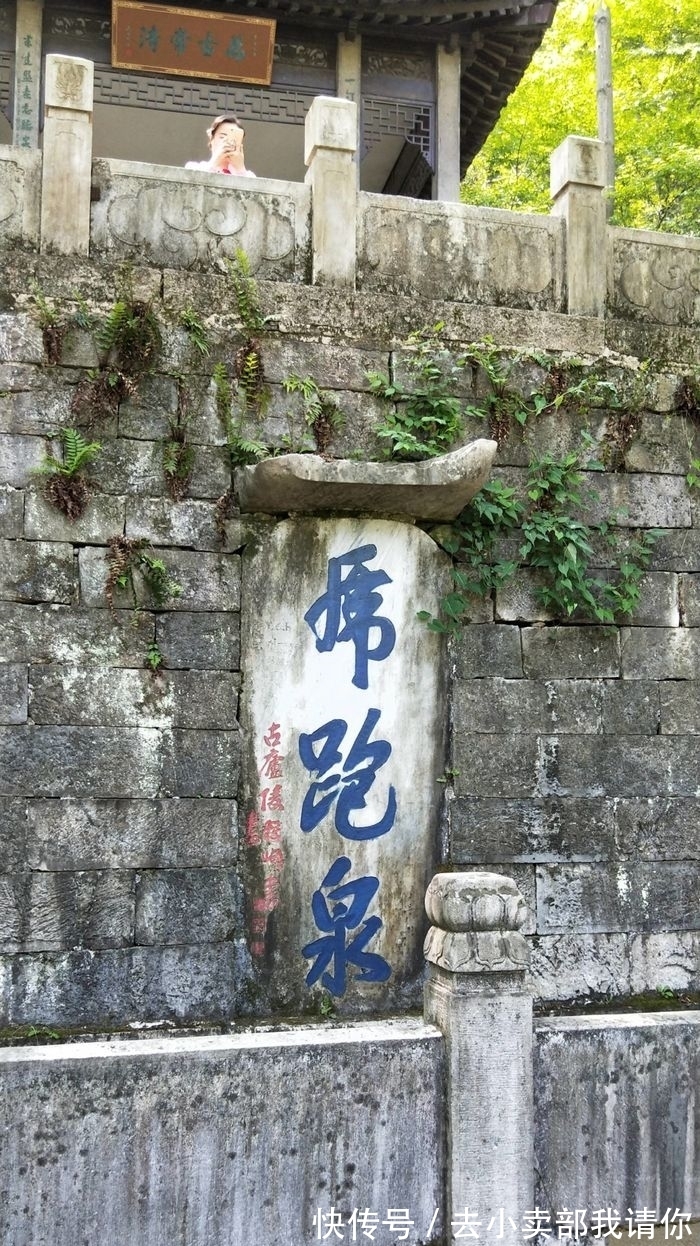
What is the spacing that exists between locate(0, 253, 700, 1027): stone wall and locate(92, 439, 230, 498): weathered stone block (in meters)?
0.01

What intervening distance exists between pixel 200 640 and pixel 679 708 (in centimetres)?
288

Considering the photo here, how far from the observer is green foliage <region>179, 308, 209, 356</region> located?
5.76m

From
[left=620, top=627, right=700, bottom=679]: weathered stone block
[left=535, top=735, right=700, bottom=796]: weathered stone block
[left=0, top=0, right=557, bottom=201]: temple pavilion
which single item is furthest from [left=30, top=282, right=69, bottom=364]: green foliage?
[left=0, top=0, right=557, bottom=201]: temple pavilion

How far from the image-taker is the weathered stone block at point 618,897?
5.99 m

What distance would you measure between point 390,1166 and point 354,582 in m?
3.00

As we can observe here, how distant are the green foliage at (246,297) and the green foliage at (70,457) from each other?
44.1 inches

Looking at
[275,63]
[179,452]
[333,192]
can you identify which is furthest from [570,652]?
[275,63]

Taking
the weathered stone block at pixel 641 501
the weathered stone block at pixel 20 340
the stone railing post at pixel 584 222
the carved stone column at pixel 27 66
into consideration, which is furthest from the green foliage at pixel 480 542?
the carved stone column at pixel 27 66

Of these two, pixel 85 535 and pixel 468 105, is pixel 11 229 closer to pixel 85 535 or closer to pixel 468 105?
pixel 85 535

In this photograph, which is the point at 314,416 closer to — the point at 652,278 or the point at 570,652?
the point at 570,652

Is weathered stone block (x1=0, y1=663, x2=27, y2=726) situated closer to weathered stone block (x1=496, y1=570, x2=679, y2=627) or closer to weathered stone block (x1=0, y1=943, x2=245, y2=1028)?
weathered stone block (x1=0, y1=943, x2=245, y2=1028)

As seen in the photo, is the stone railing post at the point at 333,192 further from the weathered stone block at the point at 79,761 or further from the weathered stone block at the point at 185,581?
the weathered stone block at the point at 79,761

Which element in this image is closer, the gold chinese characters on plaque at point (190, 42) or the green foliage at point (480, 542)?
the green foliage at point (480, 542)

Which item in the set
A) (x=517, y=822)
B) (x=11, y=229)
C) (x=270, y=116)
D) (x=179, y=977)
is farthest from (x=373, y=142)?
(x=179, y=977)
